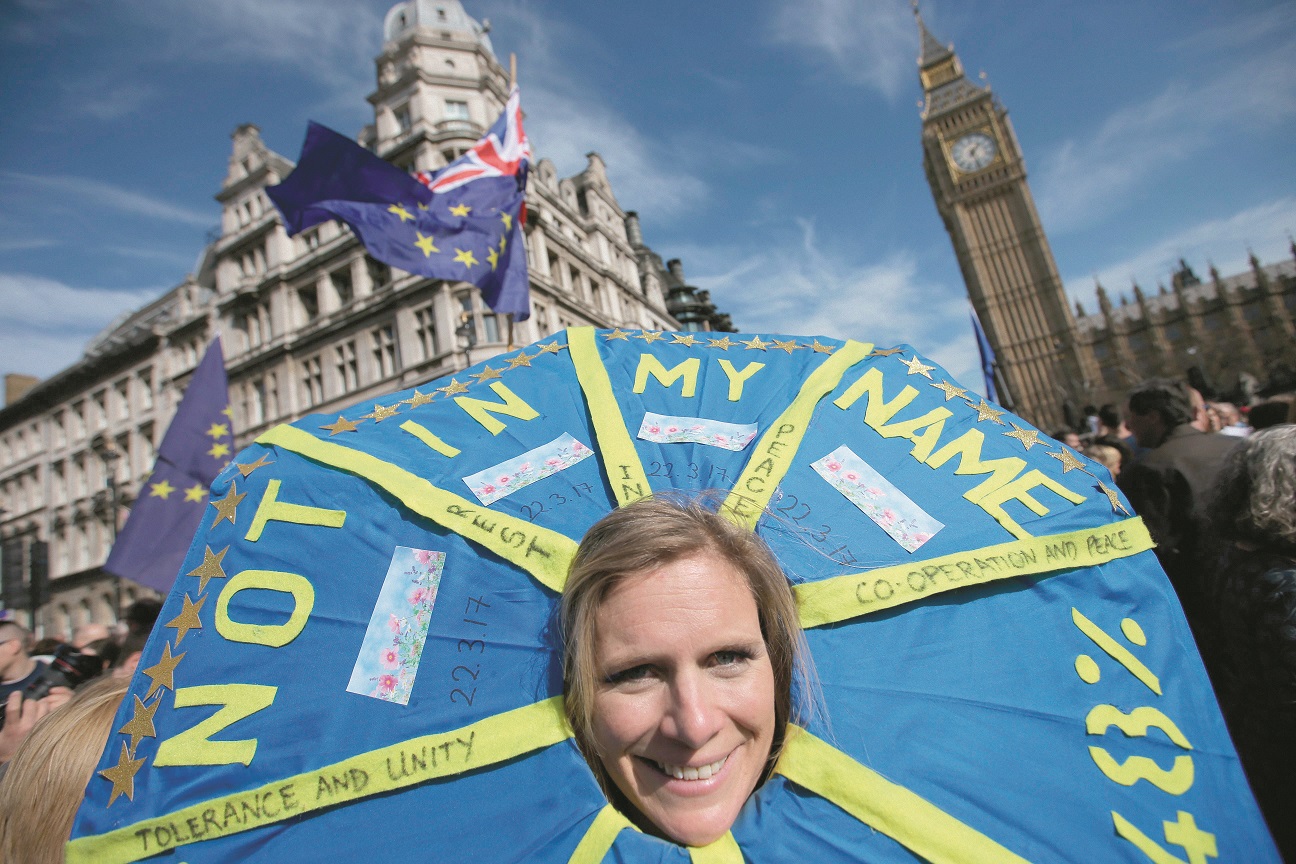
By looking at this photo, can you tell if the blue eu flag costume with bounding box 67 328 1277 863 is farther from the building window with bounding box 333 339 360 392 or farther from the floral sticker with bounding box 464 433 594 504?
the building window with bounding box 333 339 360 392

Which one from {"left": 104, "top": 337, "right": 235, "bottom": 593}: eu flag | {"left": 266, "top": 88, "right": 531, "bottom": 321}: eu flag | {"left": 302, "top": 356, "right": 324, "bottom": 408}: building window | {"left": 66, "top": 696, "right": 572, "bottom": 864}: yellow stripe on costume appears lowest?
{"left": 66, "top": 696, "right": 572, "bottom": 864}: yellow stripe on costume

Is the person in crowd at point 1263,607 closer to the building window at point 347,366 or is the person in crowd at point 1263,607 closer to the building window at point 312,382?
the building window at point 347,366

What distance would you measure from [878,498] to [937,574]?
0.81 ft

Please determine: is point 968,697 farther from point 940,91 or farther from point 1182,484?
point 940,91

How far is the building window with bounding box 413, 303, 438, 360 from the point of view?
21.3 m

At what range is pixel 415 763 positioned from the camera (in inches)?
51.5

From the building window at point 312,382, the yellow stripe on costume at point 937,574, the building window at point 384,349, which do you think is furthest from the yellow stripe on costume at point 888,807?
the building window at point 312,382

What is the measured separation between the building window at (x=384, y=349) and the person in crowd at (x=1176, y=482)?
71.4 ft

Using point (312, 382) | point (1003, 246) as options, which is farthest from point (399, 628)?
point (1003, 246)

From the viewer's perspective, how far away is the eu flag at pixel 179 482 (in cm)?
696

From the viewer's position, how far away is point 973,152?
73.7 meters

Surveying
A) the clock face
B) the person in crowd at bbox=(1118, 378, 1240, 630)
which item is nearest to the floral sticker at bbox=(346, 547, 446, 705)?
the person in crowd at bbox=(1118, 378, 1240, 630)

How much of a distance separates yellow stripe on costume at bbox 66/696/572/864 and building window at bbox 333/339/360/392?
2361 cm

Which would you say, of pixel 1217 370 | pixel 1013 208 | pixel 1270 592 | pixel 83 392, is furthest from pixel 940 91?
pixel 1270 592
